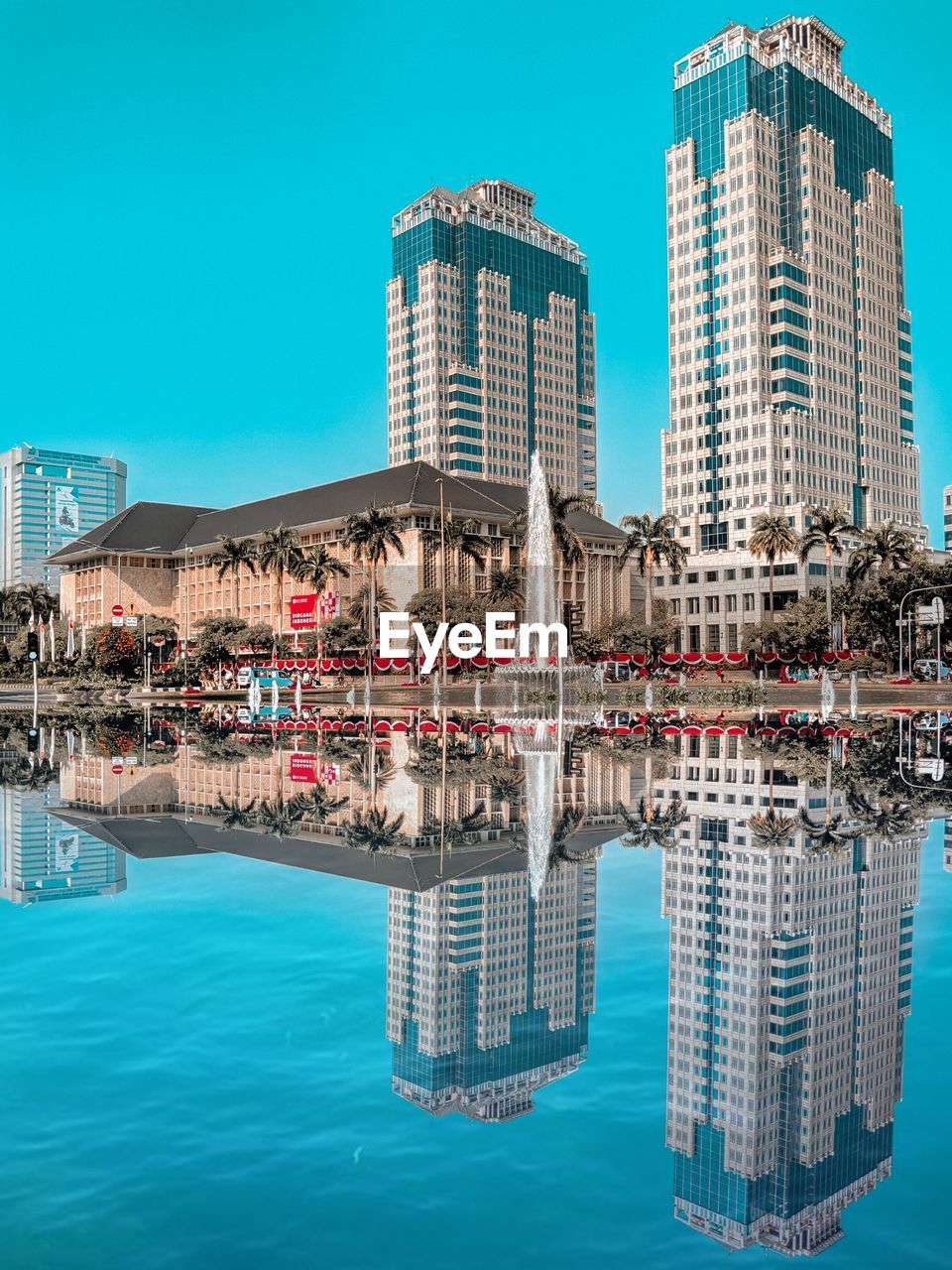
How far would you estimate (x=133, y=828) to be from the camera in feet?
51.0

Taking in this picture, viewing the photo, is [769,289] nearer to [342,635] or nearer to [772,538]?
[772,538]

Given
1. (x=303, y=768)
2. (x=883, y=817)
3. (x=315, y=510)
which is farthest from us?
(x=315, y=510)

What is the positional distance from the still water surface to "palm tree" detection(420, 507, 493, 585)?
74.9 metres

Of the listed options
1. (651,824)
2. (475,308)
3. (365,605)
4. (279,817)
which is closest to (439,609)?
(365,605)

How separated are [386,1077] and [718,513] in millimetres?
120709

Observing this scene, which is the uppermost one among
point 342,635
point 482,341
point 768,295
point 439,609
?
point 482,341

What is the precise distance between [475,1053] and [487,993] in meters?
0.91

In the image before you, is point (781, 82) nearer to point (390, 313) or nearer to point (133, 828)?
point (390, 313)

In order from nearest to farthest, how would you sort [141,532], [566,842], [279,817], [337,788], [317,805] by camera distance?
[566,842] < [279,817] < [317,805] < [337,788] < [141,532]

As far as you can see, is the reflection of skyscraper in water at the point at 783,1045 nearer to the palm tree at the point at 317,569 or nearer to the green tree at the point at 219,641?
the green tree at the point at 219,641

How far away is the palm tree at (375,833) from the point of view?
1376cm

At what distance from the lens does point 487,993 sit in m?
8.49

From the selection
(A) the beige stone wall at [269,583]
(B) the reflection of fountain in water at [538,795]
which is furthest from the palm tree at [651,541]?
(B) the reflection of fountain in water at [538,795]

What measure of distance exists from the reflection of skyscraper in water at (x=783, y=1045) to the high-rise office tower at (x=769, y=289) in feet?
370
